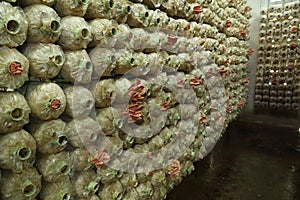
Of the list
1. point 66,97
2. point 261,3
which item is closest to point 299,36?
point 261,3

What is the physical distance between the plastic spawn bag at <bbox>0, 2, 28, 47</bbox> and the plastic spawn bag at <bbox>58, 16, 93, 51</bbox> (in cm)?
27

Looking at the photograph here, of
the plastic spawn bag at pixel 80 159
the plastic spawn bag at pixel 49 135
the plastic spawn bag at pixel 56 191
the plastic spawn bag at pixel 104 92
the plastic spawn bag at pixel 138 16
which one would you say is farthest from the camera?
the plastic spawn bag at pixel 138 16

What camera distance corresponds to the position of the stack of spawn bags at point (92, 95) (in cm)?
151

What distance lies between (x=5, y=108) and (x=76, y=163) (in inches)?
25.8

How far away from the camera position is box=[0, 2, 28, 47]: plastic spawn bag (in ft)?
4.53

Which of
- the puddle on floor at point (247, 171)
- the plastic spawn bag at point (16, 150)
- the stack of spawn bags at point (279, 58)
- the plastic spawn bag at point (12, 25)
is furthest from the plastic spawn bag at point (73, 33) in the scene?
the stack of spawn bags at point (279, 58)

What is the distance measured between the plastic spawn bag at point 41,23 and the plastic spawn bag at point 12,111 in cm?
35

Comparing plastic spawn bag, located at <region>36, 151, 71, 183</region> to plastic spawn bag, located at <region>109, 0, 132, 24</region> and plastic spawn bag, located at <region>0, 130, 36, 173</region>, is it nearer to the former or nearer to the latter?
plastic spawn bag, located at <region>0, 130, 36, 173</region>

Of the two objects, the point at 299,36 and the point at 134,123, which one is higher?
the point at 299,36

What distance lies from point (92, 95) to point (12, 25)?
0.71 m

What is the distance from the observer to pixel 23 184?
155cm

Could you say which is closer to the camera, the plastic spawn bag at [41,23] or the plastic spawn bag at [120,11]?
the plastic spawn bag at [41,23]

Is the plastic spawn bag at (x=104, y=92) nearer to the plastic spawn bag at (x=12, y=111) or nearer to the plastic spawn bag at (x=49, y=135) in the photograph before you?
the plastic spawn bag at (x=49, y=135)

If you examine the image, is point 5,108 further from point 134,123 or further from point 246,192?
point 246,192
